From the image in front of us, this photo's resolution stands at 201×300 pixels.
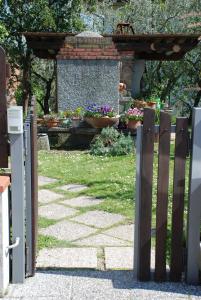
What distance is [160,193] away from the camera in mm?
3072

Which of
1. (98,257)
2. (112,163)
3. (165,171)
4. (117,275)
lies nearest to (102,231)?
(98,257)

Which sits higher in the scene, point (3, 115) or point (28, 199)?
point (3, 115)

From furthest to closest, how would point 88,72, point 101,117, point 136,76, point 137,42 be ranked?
point 136,76
point 137,42
point 88,72
point 101,117

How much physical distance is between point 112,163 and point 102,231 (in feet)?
11.5

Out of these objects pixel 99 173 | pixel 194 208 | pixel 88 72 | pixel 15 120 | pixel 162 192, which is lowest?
pixel 99 173

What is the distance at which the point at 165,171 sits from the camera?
3049mm

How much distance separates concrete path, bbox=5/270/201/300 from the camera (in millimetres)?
2926

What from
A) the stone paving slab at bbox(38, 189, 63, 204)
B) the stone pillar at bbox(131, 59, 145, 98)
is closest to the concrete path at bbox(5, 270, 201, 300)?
the stone paving slab at bbox(38, 189, 63, 204)

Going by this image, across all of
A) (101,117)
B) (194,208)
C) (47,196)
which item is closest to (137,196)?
(194,208)

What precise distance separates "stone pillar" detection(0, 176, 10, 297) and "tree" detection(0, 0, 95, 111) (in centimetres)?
1267

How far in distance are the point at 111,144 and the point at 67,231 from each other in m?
4.72

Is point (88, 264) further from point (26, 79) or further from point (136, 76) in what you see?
point (26, 79)

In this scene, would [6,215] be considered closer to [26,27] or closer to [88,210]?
[88,210]

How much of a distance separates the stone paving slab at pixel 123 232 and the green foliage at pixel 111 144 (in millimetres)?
4135
